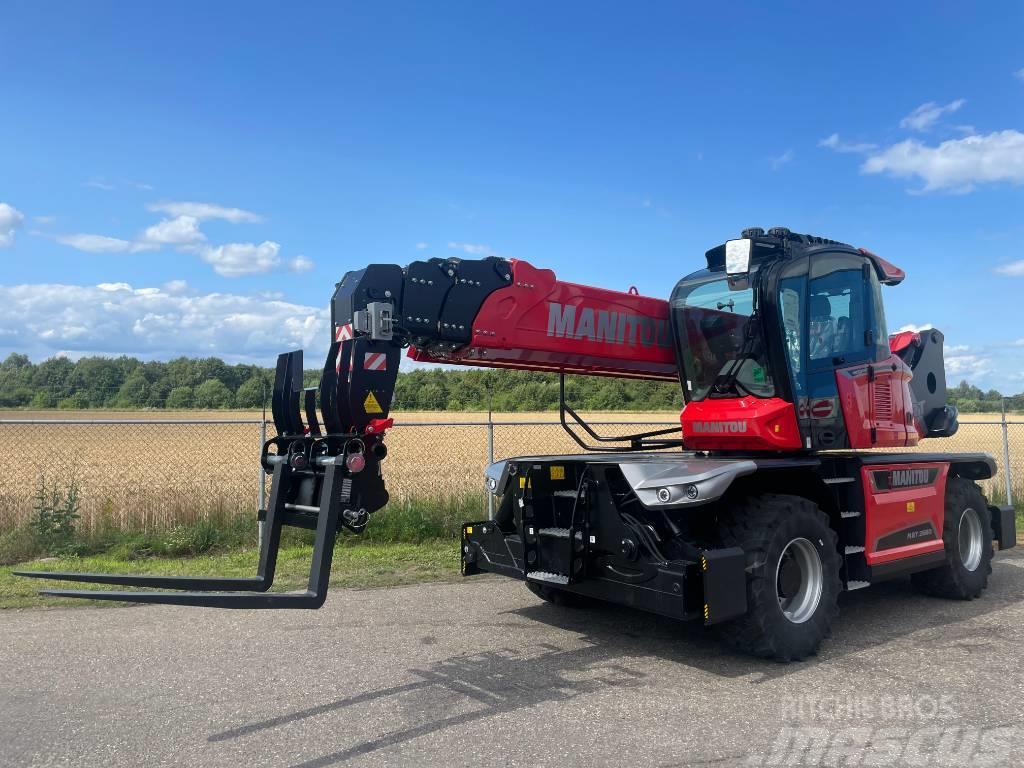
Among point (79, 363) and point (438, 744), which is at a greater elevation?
point (79, 363)

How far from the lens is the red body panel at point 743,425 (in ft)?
21.0

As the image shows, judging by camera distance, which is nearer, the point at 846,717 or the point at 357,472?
the point at 846,717

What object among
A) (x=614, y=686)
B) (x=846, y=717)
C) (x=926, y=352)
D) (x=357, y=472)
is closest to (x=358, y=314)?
(x=357, y=472)

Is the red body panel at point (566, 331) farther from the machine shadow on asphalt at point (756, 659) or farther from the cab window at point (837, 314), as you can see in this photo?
the machine shadow on asphalt at point (756, 659)

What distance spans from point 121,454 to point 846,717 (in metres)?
17.2

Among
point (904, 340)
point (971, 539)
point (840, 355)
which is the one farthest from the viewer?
point (904, 340)

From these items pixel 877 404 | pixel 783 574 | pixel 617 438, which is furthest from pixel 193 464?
pixel 877 404

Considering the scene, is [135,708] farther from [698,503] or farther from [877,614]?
[877,614]

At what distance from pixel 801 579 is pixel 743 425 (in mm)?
1258

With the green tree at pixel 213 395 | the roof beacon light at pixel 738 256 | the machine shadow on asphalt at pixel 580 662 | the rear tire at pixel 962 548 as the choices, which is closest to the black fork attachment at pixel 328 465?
the machine shadow on asphalt at pixel 580 662

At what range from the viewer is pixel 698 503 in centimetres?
539

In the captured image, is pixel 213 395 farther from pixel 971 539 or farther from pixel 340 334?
pixel 971 539

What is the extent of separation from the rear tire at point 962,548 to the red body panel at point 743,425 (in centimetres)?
257

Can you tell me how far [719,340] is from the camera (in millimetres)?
6938
